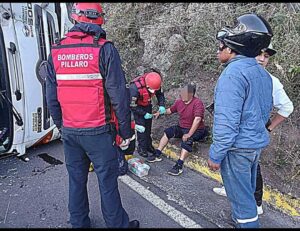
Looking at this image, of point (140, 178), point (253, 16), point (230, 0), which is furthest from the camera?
point (230, 0)

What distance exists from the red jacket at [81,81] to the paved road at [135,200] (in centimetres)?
108

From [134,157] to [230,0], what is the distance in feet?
12.5

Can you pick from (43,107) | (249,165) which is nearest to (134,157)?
(43,107)

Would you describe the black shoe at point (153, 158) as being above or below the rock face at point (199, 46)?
below

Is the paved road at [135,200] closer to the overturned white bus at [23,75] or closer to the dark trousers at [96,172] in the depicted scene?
the dark trousers at [96,172]

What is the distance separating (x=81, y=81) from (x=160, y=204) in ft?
5.00

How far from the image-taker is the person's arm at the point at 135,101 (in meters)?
3.80

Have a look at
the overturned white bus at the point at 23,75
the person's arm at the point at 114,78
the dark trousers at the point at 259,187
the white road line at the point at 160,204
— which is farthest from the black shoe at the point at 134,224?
the overturned white bus at the point at 23,75

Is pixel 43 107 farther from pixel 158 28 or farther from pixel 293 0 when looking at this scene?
pixel 293 0

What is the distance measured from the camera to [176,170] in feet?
12.1

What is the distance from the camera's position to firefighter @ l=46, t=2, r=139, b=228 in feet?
7.54

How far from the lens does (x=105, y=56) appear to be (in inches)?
90.2

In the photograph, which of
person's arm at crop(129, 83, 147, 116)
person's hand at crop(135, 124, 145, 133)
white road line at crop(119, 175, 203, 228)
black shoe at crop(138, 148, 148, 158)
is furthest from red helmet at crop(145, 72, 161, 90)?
white road line at crop(119, 175, 203, 228)

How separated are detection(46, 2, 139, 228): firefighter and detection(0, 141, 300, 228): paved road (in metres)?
0.45
